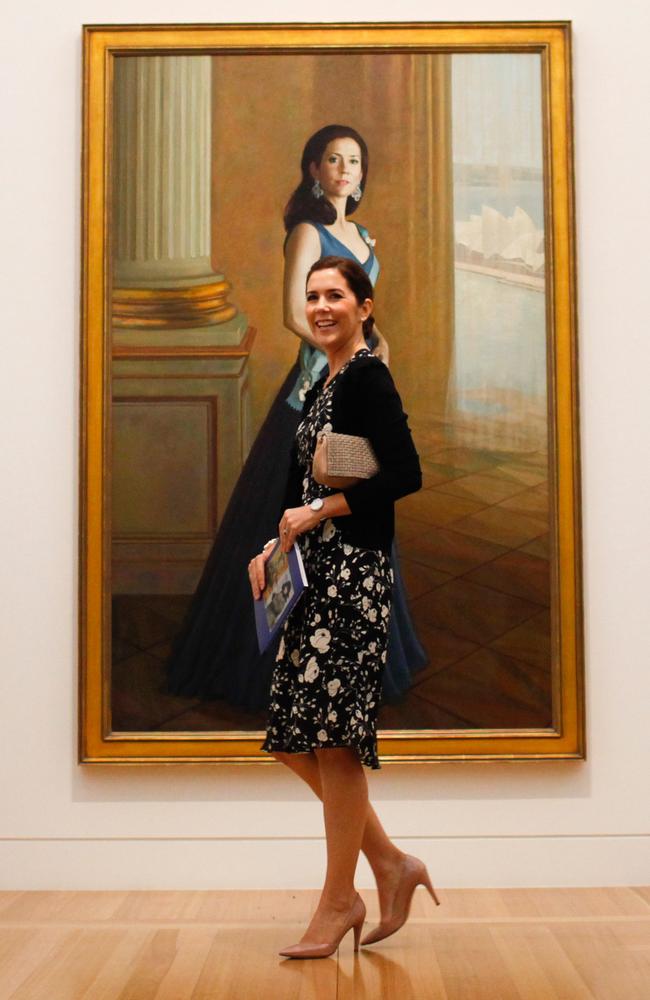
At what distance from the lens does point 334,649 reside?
126 inches

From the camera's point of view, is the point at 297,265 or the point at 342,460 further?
the point at 297,265

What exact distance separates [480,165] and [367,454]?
1.65 meters

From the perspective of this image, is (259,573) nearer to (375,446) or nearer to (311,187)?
(375,446)

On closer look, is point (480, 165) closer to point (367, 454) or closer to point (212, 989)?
point (367, 454)

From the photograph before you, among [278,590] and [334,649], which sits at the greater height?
[278,590]

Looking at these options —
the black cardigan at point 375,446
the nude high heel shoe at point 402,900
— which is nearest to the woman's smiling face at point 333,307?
the black cardigan at point 375,446

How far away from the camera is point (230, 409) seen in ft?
14.0

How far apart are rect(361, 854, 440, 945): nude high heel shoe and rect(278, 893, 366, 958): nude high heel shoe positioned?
0.26ft

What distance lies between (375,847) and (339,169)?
2485mm

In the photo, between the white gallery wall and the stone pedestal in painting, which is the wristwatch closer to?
the stone pedestal in painting

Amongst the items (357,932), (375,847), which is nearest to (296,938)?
(357,932)

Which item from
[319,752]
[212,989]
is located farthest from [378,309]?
[212,989]

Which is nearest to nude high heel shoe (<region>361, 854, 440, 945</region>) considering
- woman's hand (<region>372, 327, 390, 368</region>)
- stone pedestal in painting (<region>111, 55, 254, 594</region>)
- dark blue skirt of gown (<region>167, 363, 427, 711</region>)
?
dark blue skirt of gown (<region>167, 363, 427, 711</region>)

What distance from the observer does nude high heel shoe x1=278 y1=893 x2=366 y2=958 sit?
10.6ft
